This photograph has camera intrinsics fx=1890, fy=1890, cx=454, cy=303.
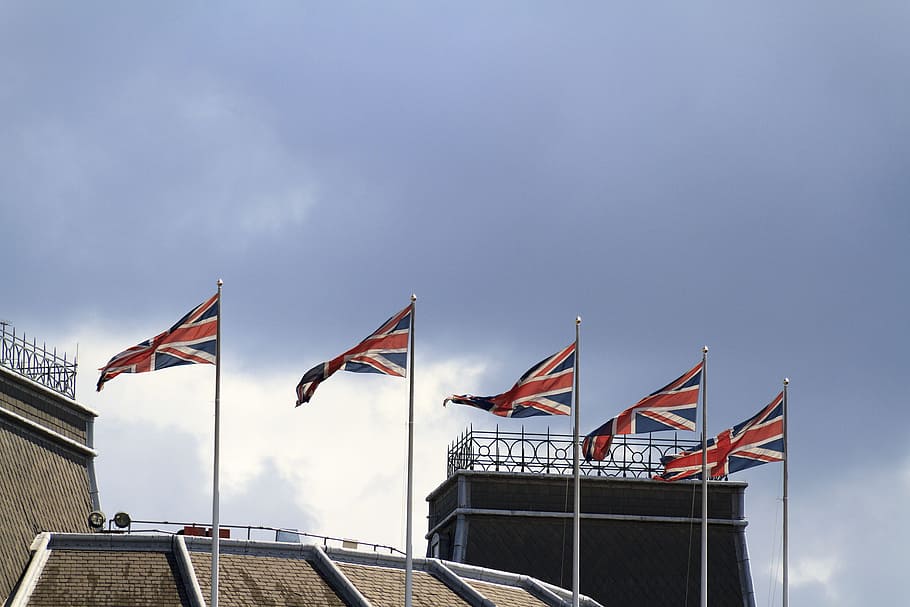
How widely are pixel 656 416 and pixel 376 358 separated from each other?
28.4 feet

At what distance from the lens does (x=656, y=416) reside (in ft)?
183

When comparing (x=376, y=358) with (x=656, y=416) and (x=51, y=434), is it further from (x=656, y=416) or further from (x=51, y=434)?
(x=51, y=434)

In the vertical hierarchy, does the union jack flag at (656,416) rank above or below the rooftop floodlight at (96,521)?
above

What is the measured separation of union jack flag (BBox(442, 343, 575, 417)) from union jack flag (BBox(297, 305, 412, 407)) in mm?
1996

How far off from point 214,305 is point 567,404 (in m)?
10.5

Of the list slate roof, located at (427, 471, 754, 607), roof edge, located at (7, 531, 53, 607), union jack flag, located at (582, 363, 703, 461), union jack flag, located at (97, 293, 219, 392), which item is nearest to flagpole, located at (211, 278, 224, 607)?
union jack flag, located at (97, 293, 219, 392)

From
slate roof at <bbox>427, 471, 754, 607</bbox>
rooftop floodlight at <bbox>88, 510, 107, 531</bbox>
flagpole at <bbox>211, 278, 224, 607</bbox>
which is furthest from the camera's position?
slate roof at <bbox>427, 471, 754, 607</bbox>

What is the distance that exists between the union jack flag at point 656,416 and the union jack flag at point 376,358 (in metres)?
6.54

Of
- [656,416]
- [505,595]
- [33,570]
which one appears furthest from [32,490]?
[656,416]

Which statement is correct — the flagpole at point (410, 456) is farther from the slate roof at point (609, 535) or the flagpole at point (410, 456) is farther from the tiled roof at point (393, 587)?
the slate roof at point (609, 535)

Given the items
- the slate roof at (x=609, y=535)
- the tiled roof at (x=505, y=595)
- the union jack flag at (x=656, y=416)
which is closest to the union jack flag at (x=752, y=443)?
the union jack flag at (x=656, y=416)

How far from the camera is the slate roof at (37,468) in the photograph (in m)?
59.0

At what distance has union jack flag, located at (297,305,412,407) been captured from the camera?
5347 cm

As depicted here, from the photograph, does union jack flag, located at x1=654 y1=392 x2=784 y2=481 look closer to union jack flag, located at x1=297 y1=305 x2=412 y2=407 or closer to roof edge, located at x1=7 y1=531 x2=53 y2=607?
union jack flag, located at x1=297 y1=305 x2=412 y2=407
